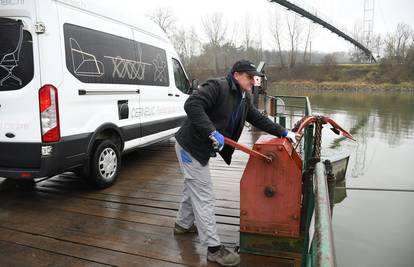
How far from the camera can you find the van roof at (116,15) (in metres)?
4.14

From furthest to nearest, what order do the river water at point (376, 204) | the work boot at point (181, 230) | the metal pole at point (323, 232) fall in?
the river water at point (376, 204), the work boot at point (181, 230), the metal pole at point (323, 232)

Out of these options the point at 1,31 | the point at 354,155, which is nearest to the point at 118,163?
the point at 1,31

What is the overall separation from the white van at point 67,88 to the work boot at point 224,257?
2.07 metres

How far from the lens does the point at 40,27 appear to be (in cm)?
352

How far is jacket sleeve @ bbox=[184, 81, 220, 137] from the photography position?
2.57 metres

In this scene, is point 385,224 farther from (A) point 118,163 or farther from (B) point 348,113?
(B) point 348,113

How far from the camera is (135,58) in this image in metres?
5.29

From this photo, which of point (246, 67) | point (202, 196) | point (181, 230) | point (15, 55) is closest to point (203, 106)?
point (246, 67)

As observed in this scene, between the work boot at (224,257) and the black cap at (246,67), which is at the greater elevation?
the black cap at (246,67)

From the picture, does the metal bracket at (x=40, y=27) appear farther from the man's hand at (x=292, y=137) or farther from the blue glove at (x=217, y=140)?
the man's hand at (x=292, y=137)

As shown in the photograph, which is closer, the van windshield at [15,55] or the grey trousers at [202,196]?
the grey trousers at [202,196]

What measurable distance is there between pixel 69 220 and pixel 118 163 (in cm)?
130

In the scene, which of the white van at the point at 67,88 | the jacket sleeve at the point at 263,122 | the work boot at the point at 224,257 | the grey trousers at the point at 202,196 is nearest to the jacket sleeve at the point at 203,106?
the grey trousers at the point at 202,196

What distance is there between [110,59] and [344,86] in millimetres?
51863
